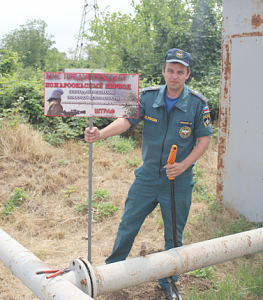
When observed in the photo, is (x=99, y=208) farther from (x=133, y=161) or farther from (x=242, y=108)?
(x=242, y=108)

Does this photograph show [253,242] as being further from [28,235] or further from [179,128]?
[28,235]

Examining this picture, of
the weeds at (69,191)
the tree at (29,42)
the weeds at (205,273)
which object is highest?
the tree at (29,42)

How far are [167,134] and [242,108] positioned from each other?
5.69 ft

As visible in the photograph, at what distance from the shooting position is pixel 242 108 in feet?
12.2

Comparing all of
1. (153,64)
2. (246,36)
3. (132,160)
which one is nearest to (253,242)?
(246,36)

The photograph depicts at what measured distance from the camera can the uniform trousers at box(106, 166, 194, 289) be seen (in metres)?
2.45

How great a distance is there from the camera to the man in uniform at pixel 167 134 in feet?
7.69

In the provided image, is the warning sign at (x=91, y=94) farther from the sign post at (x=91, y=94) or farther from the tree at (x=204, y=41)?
the tree at (x=204, y=41)

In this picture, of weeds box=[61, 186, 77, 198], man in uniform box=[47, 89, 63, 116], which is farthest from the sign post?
weeds box=[61, 186, 77, 198]

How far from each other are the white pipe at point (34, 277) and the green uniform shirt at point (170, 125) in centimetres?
120

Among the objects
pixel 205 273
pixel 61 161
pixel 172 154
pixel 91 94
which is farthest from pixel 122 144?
pixel 172 154

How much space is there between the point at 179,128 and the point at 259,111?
1698 mm

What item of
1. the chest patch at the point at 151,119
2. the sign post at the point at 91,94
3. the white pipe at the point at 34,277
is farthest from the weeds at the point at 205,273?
the white pipe at the point at 34,277

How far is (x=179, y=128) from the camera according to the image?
239cm
